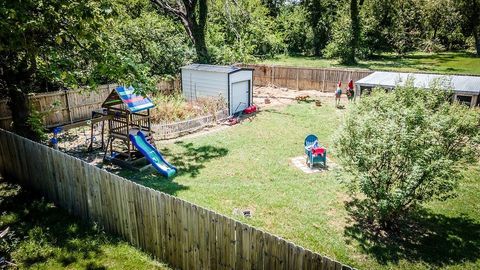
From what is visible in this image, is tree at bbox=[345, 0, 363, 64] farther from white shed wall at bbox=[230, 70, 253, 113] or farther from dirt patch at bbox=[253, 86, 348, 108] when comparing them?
white shed wall at bbox=[230, 70, 253, 113]

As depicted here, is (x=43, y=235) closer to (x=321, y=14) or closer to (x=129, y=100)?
(x=129, y=100)

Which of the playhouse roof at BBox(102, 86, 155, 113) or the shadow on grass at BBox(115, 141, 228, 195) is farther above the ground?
the playhouse roof at BBox(102, 86, 155, 113)

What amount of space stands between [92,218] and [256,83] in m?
22.6

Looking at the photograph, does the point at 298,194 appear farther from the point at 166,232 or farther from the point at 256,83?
the point at 256,83

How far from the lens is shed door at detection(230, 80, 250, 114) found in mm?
19786

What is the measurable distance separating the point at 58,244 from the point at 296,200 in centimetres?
615

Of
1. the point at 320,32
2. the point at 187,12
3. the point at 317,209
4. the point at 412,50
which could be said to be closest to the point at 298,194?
the point at 317,209

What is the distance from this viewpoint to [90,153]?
13.7 metres

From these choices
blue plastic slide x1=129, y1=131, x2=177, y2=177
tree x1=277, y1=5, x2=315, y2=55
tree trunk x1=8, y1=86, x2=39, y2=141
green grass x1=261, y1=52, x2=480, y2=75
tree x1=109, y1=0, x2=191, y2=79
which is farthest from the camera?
tree x1=277, y1=5, x2=315, y2=55

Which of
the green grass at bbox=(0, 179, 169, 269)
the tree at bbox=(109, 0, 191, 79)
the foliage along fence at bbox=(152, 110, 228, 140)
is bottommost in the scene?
the green grass at bbox=(0, 179, 169, 269)

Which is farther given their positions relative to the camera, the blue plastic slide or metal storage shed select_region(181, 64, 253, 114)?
metal storage shed select_region(181, 64, 253, 114)

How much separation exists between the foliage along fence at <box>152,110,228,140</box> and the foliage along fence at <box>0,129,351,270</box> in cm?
654

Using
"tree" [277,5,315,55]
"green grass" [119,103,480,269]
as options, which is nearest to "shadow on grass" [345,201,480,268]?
"green grass" [119,103,480,269]

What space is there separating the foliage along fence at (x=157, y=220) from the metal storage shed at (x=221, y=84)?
1164 centimetres
